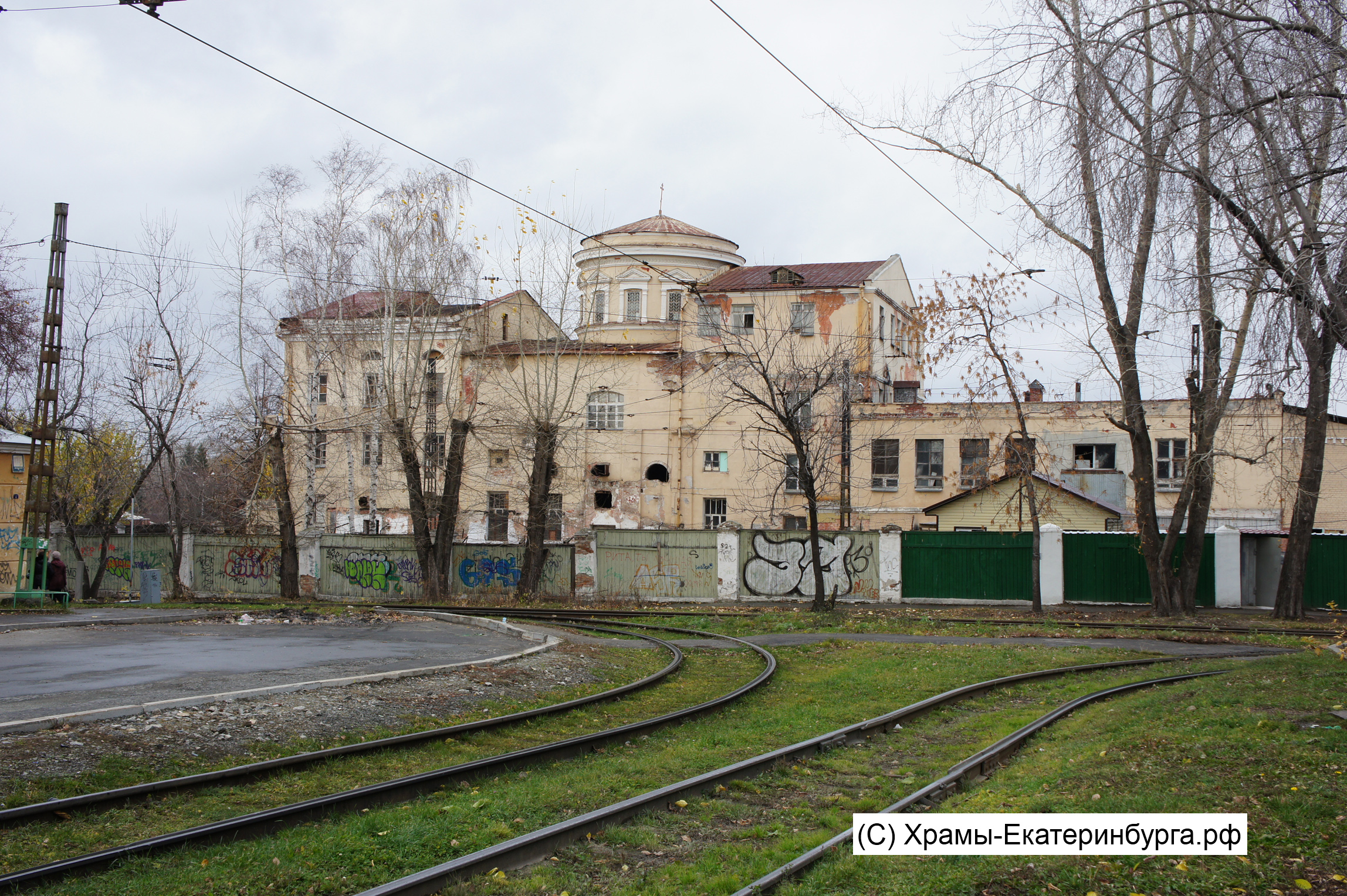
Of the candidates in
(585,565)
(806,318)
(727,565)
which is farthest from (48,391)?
(806,318)

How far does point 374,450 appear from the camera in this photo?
36.9 metres

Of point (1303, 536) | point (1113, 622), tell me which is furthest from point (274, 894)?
point (1303, 536)

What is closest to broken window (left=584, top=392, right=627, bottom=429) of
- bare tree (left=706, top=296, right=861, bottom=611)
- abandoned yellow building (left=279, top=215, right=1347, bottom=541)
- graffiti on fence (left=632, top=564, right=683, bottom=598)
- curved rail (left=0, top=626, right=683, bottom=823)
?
abandoned yellow building (left=279, top=215, right=1347, bottom=541)

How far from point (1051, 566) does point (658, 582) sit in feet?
37.2

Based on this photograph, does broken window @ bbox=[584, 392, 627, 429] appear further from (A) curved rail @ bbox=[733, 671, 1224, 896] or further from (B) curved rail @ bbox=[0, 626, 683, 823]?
(A) curved rail @ bbox=[733, 671, 1224, 896]

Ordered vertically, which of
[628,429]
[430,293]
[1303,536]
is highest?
[430,293]

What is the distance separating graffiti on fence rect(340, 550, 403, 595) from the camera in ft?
109

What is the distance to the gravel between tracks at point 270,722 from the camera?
827 centimetres

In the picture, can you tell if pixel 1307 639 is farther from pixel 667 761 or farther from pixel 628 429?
pixel 628 429

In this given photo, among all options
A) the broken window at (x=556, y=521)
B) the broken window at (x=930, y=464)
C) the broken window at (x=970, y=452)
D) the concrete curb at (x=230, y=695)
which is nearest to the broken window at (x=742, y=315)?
the broken window at (x=930, y=464)

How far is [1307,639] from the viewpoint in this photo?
62.7ft

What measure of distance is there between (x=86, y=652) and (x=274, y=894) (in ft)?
36.6

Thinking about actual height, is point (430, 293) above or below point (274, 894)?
above

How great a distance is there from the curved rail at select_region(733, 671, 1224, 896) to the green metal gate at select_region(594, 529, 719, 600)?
1810cm
